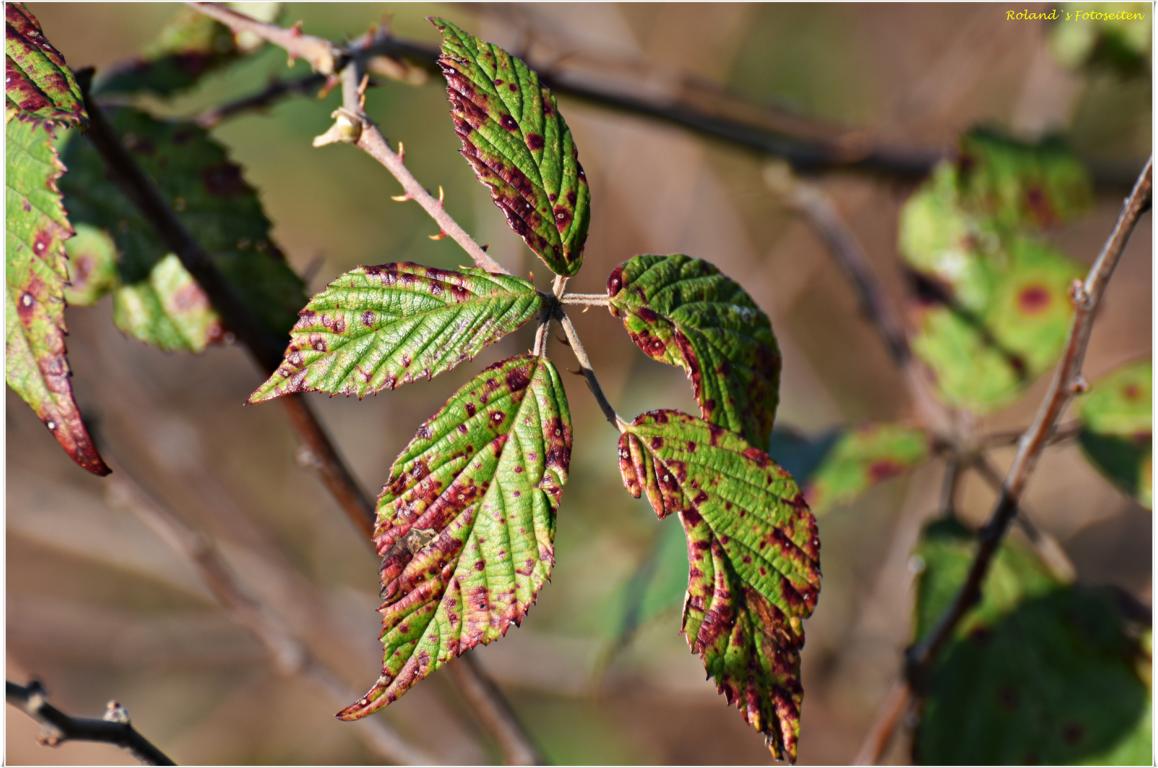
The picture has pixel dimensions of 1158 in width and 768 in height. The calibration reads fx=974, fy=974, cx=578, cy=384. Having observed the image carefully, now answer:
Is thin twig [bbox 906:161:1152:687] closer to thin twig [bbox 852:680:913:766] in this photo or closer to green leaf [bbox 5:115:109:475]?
thin twig [bbox 852:680:913:766]

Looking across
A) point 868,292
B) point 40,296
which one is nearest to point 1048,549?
point 868,292

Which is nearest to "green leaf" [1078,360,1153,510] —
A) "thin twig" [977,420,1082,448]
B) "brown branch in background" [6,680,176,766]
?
"thin twig" [977,420,1082,448]

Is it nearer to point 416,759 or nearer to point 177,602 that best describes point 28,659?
point 177,602

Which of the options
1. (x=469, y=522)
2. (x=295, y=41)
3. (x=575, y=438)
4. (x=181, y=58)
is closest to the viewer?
(x=469, y=522)

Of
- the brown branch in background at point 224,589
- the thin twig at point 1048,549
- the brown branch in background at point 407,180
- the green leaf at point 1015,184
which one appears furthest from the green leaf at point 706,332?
the green leaf at point 1015,184

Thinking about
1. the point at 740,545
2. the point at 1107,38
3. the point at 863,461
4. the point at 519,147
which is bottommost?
the point at 740,545

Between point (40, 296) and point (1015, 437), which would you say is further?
point (1015, 437)

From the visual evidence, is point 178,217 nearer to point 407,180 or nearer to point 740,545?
point 407,180
